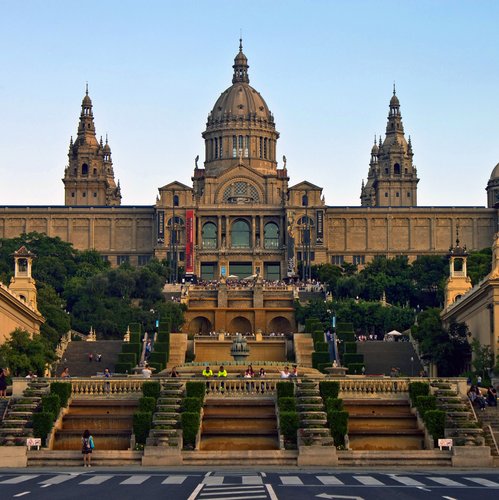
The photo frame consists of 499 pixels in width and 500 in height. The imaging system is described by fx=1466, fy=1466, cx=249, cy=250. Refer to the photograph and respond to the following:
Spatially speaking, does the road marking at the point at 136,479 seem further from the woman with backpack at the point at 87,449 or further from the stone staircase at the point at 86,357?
the stone staircase at the point at 86,357

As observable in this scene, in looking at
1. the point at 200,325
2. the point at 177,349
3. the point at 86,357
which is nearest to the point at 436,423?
the point at 86,357

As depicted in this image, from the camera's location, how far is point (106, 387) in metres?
63.9

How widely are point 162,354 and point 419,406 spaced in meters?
47.7

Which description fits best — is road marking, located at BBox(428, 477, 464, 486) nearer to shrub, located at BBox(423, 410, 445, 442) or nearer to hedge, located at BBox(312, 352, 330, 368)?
shrub, located at BBox(423, 410, 445, 442)

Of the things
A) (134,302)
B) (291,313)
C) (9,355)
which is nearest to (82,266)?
(134,302)

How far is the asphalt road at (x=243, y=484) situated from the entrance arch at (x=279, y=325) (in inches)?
3714

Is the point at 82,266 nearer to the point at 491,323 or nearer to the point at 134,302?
the point at 134,302

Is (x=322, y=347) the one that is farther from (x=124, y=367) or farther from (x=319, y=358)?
(x=124, y=367)

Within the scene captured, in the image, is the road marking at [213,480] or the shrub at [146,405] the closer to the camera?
the road marking at [213,480]

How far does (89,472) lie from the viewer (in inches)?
2061

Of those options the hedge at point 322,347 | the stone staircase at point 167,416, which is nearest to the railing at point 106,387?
the stone staircase at point 167,416

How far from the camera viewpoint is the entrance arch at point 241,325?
149000mm

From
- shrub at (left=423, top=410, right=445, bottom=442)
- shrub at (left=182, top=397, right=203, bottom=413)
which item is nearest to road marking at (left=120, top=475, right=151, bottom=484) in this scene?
shrub at (left=182, top=397, right=203, bottom=413)

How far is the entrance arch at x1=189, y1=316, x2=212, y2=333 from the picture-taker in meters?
147
